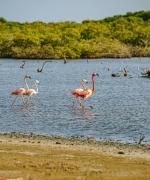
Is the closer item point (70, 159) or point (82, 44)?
point (70, 159)

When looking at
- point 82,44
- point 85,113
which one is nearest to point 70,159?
point 85,113

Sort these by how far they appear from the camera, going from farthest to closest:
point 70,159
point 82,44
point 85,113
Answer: point 82,44, point 85,113, point 70,159

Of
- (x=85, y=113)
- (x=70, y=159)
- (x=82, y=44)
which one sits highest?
(x=70, y=159)

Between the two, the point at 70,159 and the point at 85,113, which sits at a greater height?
the point at 70,159

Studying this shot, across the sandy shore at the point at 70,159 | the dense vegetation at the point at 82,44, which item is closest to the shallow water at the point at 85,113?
the sandy shore at the point at 70,159

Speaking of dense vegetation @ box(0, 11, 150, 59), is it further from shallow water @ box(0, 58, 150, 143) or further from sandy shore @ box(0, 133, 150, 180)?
sandy shore @ box(0, 133, 150, 180)

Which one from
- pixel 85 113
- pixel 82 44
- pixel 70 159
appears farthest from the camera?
pixel 82 44

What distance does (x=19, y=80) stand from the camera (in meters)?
39.7

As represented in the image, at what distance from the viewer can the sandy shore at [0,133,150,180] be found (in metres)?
11.5

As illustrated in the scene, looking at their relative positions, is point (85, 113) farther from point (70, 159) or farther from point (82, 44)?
point (82, 44)

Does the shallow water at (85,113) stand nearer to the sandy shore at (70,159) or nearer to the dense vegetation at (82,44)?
the sandy shore at (70,159)

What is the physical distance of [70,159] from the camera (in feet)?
Answer: 42.2

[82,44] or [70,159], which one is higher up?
[70,159]

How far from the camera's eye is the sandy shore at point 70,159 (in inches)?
452
